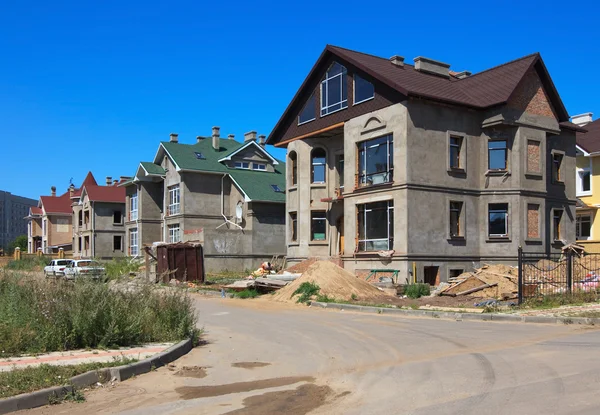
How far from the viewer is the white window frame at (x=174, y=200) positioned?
45109 mm

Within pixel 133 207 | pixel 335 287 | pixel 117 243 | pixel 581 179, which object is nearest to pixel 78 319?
pixel 335 287

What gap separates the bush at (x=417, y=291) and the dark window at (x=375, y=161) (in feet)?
19.3

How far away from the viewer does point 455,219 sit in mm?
27891

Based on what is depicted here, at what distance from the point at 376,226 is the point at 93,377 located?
68.4ft

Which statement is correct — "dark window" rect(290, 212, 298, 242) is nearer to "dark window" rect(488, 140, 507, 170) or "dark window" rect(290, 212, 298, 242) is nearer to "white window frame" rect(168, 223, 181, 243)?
"dark window" rect(488, 140, 507, 170)

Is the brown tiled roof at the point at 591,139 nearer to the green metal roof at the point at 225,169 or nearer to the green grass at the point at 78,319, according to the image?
the green metal roof at the point at 225,169

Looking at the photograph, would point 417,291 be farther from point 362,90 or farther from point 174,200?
point 174,200

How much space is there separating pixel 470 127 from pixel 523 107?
2682 millimetres

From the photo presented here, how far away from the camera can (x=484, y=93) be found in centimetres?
2886

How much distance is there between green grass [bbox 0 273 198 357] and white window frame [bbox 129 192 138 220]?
41567mm

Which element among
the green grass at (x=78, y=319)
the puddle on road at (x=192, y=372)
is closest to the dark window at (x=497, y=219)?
the green grass at (x=78, y=319)

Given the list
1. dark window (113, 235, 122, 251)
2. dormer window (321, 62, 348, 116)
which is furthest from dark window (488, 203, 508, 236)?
dark window (113, 235, 122, 251)

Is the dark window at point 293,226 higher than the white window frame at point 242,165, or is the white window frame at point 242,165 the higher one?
the white window frame at point 242,165

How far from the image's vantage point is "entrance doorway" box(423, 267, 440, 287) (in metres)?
26.8
